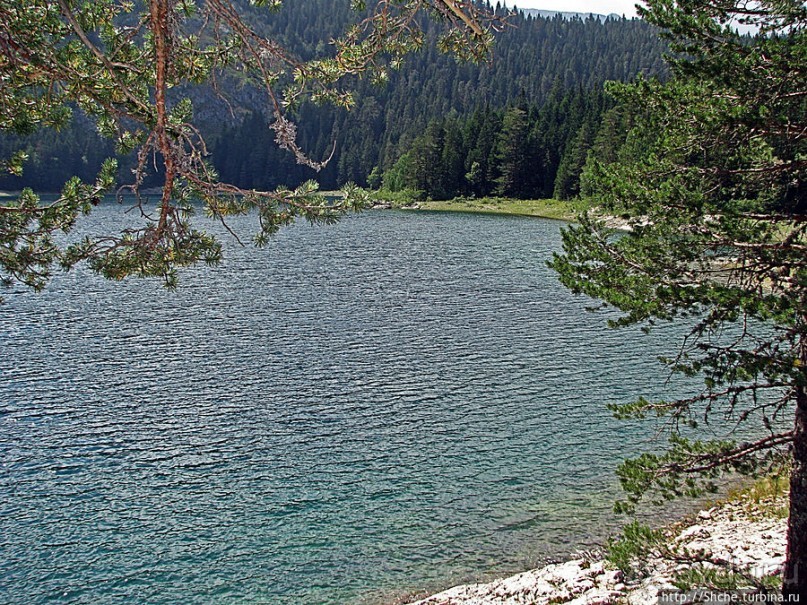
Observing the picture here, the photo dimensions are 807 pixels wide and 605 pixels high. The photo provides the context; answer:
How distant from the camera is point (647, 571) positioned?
11.3m

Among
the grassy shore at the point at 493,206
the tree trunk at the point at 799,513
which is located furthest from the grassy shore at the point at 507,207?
the tree trunk at the point at 799,513

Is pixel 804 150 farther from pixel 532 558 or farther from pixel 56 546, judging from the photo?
pixel 56 546

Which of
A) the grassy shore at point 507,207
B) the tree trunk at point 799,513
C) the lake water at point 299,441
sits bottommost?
the lake water at point 299,441

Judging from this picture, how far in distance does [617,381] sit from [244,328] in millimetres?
14931

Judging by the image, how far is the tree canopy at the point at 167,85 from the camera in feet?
22.9

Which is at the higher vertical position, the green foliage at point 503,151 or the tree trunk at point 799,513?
the green foliage at point 503,151

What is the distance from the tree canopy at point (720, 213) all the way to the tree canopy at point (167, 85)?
3.04 meters

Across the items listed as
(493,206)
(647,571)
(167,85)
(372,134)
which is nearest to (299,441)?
(647,571)

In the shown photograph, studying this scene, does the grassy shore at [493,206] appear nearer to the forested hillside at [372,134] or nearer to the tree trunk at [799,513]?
the forested hillside at [372,134]

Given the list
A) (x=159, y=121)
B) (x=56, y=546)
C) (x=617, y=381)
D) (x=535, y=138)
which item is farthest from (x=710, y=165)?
(x=535, y=138)

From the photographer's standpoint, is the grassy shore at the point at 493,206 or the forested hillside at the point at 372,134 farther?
the forested hillside at the point at 372,134

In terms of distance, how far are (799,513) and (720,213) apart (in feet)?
11.8

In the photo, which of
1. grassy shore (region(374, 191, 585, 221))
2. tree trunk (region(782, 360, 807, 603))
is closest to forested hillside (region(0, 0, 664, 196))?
grassy shore (region(374, 191, 585, 221))

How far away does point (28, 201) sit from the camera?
8.08 m
